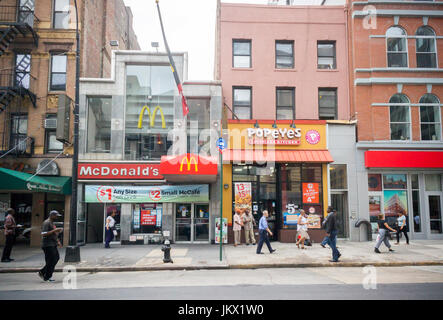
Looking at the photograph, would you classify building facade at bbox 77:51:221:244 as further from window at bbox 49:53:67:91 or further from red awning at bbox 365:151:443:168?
red awning at bbox 365:151:443:168

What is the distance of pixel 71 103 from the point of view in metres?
16.3

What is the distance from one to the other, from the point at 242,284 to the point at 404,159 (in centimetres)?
1294

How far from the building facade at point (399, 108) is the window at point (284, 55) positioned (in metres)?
3.39

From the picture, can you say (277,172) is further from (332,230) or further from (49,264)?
(49,264)

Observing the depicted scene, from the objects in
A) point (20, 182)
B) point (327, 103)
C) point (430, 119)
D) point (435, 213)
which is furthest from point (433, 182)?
point (20, 182)

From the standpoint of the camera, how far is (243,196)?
54.0 feet

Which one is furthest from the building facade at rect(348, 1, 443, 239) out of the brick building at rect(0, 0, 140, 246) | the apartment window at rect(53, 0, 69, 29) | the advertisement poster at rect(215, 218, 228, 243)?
the apartment window at rect(53, 0, 69, 29)

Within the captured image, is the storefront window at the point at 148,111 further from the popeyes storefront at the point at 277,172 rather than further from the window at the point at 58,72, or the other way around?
the popeyes storefront at the point at 277,172

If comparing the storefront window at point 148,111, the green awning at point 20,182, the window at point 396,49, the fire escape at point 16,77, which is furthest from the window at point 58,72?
the window at point 396,49

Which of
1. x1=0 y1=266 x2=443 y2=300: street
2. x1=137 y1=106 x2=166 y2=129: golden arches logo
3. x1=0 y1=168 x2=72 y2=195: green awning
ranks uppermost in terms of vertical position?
x1=137 y1=106 x2=166 y2=129: golden arches logo

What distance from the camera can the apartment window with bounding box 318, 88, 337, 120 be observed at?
17844 millimetres

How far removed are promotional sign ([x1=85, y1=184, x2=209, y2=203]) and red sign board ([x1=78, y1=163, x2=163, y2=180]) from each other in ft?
1.73

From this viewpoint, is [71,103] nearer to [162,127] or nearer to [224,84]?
[162,127]
